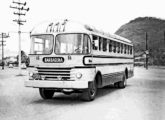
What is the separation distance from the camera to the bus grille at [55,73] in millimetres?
11164

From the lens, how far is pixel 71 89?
11.2 metres

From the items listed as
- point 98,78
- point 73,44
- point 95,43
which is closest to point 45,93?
point 98,78

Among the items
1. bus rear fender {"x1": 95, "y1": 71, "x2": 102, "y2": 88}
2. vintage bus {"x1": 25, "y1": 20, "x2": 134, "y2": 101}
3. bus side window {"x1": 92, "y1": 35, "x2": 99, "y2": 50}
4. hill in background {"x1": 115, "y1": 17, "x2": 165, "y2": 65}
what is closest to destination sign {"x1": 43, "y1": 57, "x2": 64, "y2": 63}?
vintage bus {"x1": 25, "y1": 20, "x2": 134, "y2": 101}

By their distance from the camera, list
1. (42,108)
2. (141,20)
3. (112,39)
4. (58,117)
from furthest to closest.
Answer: (141,20)
(112,39)
(42,108)
(58,117)

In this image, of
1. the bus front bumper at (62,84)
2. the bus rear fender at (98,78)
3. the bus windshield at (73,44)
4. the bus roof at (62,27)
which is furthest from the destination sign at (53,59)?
the bus rear fender at (98,78)

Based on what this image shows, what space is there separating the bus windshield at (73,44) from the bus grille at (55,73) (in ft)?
2.10

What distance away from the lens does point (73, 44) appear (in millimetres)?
11258

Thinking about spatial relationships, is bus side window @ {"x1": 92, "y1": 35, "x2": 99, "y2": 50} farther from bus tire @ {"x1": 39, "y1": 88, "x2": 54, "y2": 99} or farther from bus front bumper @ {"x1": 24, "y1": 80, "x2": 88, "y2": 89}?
bus tire @ {"x1": 39, "y1": 88, "x2": 54, "y2": 99}

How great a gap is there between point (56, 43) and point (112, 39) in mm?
3884

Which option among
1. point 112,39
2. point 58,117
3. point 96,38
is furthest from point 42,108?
point 112,39

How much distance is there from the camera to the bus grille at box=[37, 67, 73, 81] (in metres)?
11.2

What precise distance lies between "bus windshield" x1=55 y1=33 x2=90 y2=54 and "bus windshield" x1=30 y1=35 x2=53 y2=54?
0.95 ft

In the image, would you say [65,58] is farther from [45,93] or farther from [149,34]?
[149,34]

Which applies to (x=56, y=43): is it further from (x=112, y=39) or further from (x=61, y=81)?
(x=112, y=39)
